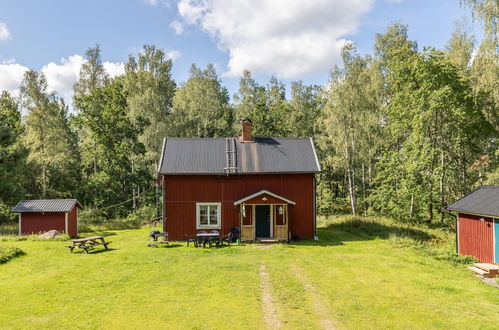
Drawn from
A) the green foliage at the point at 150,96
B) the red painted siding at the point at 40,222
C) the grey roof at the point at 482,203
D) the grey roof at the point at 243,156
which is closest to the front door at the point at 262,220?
the grey roof at the point at 243,156

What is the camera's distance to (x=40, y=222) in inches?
870

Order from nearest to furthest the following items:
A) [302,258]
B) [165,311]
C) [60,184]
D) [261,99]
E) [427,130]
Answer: [165,311] < [302,258] < [427,130] < [60,184] < [261,99]

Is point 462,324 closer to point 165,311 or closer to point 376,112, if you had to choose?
point 165,311

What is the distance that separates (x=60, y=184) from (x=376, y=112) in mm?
30049

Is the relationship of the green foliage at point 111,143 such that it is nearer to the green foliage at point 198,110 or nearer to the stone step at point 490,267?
the green foliage at point 198,110

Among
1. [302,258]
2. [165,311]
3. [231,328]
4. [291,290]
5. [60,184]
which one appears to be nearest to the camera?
[231,328]

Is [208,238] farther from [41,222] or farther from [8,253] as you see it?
[41,222]

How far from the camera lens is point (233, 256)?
15234 mm

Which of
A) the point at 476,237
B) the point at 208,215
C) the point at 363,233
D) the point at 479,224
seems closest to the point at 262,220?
the point at 208,215

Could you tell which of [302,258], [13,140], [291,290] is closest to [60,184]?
[13,140]

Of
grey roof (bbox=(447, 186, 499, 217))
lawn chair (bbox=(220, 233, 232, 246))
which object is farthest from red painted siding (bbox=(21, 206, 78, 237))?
grey roof (bbox=(447, 186, 499, 217))

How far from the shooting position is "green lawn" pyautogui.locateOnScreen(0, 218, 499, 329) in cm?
829

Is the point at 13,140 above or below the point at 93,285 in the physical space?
above

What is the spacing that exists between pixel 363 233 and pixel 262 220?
6466mm
